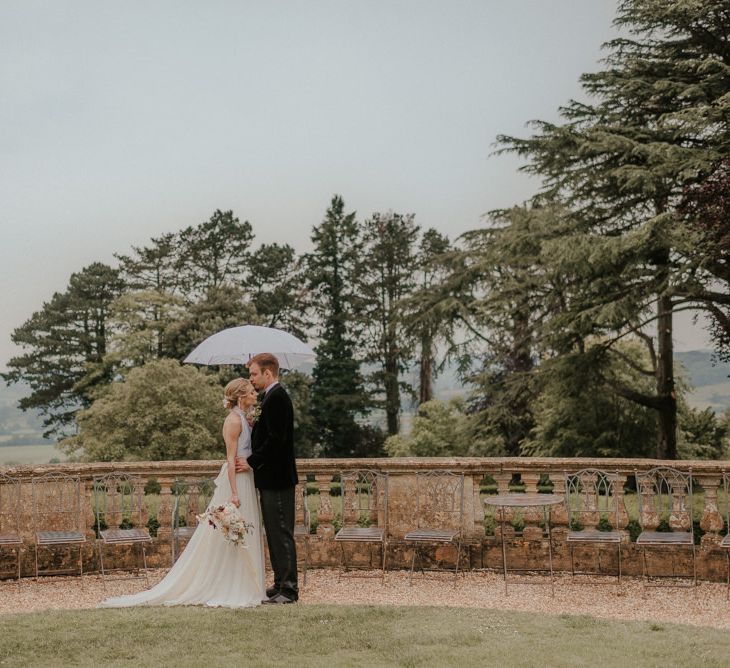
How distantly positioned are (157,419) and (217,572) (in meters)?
19.5

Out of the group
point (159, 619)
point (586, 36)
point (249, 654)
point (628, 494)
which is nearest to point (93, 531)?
point (159, 619)

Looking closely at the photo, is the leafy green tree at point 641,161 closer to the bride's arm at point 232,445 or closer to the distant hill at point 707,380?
the bride's arm at point 232,445

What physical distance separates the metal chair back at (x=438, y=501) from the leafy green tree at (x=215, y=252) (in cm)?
3349

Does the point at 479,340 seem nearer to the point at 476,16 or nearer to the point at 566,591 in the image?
the point at 476,16

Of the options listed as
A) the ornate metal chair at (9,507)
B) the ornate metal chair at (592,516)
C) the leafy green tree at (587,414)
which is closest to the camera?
the ornate metal chair at (592,516)

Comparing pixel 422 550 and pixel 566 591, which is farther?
pixel 422 550

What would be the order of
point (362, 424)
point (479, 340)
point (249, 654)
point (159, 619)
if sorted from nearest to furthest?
point (249, 654), point (159, 619), point (479, 340), point (362, 424)

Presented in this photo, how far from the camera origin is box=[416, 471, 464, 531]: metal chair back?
27.5 feet

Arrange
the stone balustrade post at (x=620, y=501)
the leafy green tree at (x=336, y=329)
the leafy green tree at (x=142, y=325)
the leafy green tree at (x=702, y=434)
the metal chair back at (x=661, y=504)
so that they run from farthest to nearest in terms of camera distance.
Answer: the leafy green tree at (x=336, y=329)
the leafy green tree at (x=142, y=325)
the leafy green tree at (x=702, y=434)
the stone balustrade post at (x=620, y=501)
the metal chair back at (x=661, y=504)

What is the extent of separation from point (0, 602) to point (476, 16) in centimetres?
1642

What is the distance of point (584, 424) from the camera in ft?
65.0

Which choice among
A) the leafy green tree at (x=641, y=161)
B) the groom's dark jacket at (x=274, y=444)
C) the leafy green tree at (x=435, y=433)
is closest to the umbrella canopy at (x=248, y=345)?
the groom's dark jacket at (x=274, y=444)

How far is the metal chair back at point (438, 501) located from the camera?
27.5ft

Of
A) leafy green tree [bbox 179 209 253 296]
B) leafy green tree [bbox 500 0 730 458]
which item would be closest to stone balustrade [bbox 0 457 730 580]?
leafy green tree [bbox 500 0 730 458]
